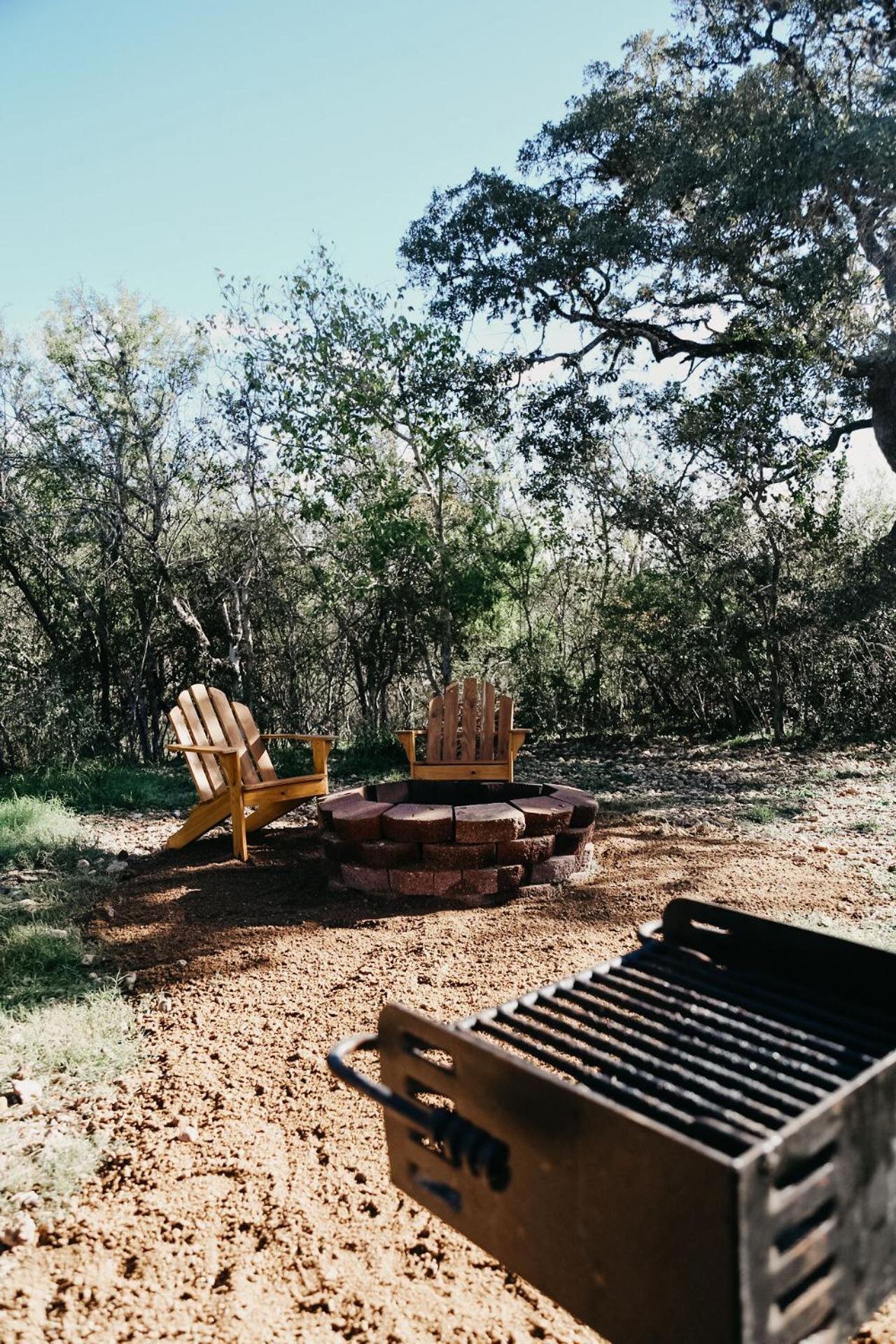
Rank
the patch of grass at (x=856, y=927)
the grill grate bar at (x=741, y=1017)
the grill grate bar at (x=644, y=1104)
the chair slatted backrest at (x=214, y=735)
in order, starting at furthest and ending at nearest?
the chair slatted backrest at (x=214, y=735), the patch of grass at (x=856, y=927), the grill grate bar at (x=741, y=1017), the grill grate bar at (x=644, y=1104)

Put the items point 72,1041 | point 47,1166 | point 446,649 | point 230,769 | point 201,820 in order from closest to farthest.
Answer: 1. point 47,1166
2. point 72,1041
3. point 230,769
4. point 201,820
5. point 446,649

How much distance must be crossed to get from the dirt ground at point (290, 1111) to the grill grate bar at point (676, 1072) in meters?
0.42

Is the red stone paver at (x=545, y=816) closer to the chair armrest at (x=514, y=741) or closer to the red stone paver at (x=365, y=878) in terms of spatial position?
the red stone paver at (x=365, y=878)

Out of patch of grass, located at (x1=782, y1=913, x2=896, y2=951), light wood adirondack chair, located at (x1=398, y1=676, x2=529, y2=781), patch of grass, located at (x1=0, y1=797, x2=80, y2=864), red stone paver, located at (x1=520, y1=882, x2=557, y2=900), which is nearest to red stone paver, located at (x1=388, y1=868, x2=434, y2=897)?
red stone paver, located at (x1=520, y1=882, x2=557, y2=900)

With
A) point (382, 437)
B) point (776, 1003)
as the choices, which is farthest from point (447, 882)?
point (382, 437)

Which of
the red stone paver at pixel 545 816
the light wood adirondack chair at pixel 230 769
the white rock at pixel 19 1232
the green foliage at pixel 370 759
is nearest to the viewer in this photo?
the white rock at pixel 19 1232

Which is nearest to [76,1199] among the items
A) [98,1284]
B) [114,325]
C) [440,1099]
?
[98,1284]

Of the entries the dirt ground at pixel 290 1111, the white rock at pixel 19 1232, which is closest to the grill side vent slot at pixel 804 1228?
Result: the dirt ground at pixel 290 1111

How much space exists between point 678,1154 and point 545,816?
2.56 m

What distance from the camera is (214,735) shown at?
175 inches

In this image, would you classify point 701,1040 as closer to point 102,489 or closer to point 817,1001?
point 817,1001

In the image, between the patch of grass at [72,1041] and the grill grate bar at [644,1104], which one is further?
the patch of grass at [72,1041]

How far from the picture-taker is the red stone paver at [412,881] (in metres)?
3.34

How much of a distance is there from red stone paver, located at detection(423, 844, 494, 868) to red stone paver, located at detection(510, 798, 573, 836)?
210 mm
